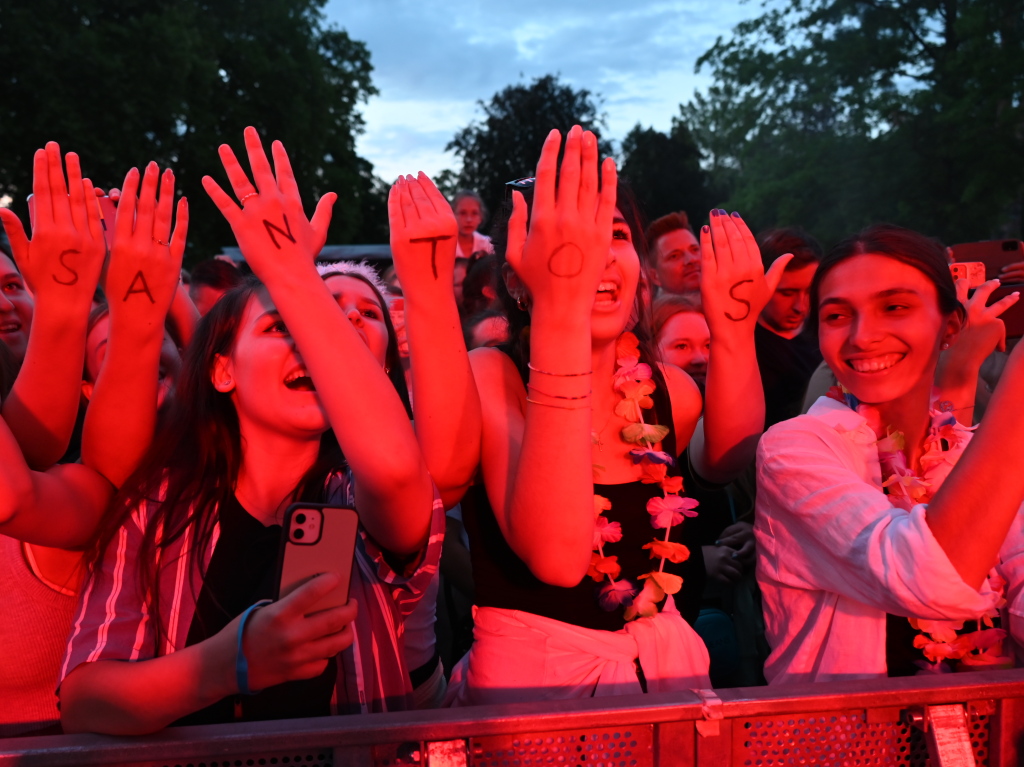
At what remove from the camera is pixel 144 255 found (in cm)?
183

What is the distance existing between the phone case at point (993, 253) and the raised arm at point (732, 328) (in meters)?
2.47

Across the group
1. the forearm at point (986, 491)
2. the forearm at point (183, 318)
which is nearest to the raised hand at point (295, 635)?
the forearm at point (986, 491)

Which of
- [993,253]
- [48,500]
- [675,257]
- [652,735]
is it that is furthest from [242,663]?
[675,257]

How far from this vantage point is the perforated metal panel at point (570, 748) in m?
1.24

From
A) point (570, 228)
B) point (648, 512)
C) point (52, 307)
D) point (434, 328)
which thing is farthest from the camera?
point (648, 512)

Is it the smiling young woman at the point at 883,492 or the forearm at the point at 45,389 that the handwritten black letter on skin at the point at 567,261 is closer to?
the smiling young woman at the point at 883,492

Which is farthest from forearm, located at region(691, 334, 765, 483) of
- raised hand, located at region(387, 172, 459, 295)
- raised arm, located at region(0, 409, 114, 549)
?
raised arm, located at region(0, 409, 114, 549)

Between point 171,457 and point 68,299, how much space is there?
39cm

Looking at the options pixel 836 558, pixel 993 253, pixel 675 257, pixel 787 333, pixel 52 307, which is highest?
pixel 675 257

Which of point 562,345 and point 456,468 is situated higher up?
point 562,345

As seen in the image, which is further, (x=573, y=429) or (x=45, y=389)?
(x=45, y=389)

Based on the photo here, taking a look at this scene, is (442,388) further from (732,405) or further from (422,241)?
(732,405)

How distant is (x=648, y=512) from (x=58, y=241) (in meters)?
1.42

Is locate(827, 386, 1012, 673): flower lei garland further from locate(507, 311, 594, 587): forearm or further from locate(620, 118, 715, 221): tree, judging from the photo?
locate(620, 118, 715, 221): tree
